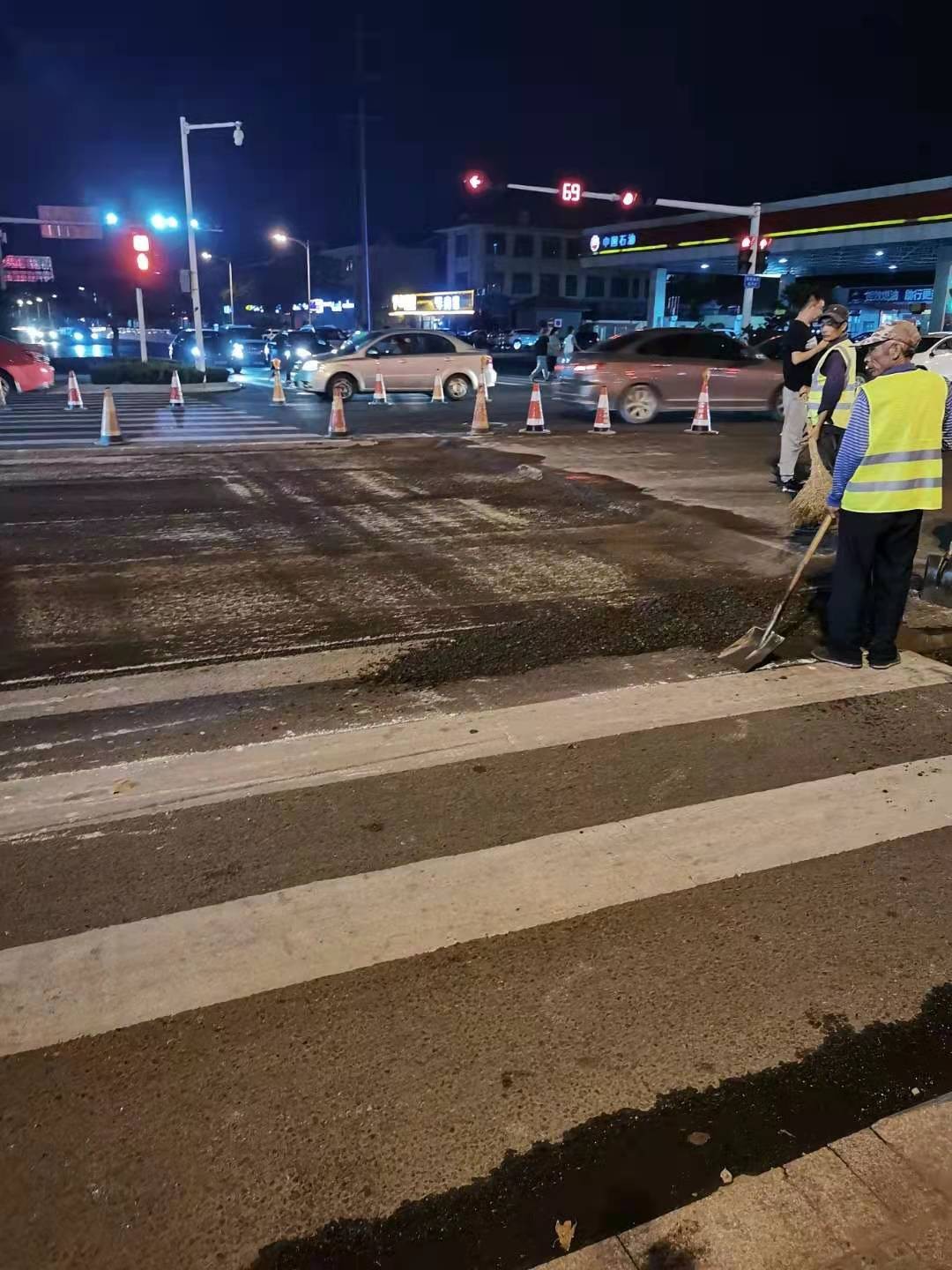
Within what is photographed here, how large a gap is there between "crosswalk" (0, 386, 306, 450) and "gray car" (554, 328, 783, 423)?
548 cm

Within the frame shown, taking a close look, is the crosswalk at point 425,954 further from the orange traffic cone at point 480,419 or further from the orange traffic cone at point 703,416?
the orange traffic cone at point 703,416

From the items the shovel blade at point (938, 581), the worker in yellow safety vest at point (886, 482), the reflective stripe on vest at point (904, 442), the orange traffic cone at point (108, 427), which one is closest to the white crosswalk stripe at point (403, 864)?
the worker in yellow safety vest at point (886, 482)

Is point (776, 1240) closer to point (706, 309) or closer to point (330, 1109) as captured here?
point (330, 1109)

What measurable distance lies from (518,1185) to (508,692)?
3.09 metres

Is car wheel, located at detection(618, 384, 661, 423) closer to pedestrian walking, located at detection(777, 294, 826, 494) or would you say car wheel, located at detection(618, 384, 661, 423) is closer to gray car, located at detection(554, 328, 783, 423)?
gray car, located at detection(554, 328, 783, 423)

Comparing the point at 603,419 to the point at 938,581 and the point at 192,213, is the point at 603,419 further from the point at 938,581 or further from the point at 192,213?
the point at 192,213

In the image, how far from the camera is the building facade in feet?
290

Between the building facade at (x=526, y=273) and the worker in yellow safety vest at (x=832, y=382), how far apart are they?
8083 centimetres

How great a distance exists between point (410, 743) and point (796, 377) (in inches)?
Answer: 287

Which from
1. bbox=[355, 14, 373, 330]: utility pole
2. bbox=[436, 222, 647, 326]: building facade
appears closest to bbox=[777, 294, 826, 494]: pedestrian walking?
bbox=[355, 14, 373, 330]: utility pole

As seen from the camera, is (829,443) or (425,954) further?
(829,443)

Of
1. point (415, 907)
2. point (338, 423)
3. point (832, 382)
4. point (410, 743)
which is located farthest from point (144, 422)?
point (415, 907)

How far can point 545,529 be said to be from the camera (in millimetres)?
9102

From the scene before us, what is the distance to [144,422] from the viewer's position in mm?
18531
